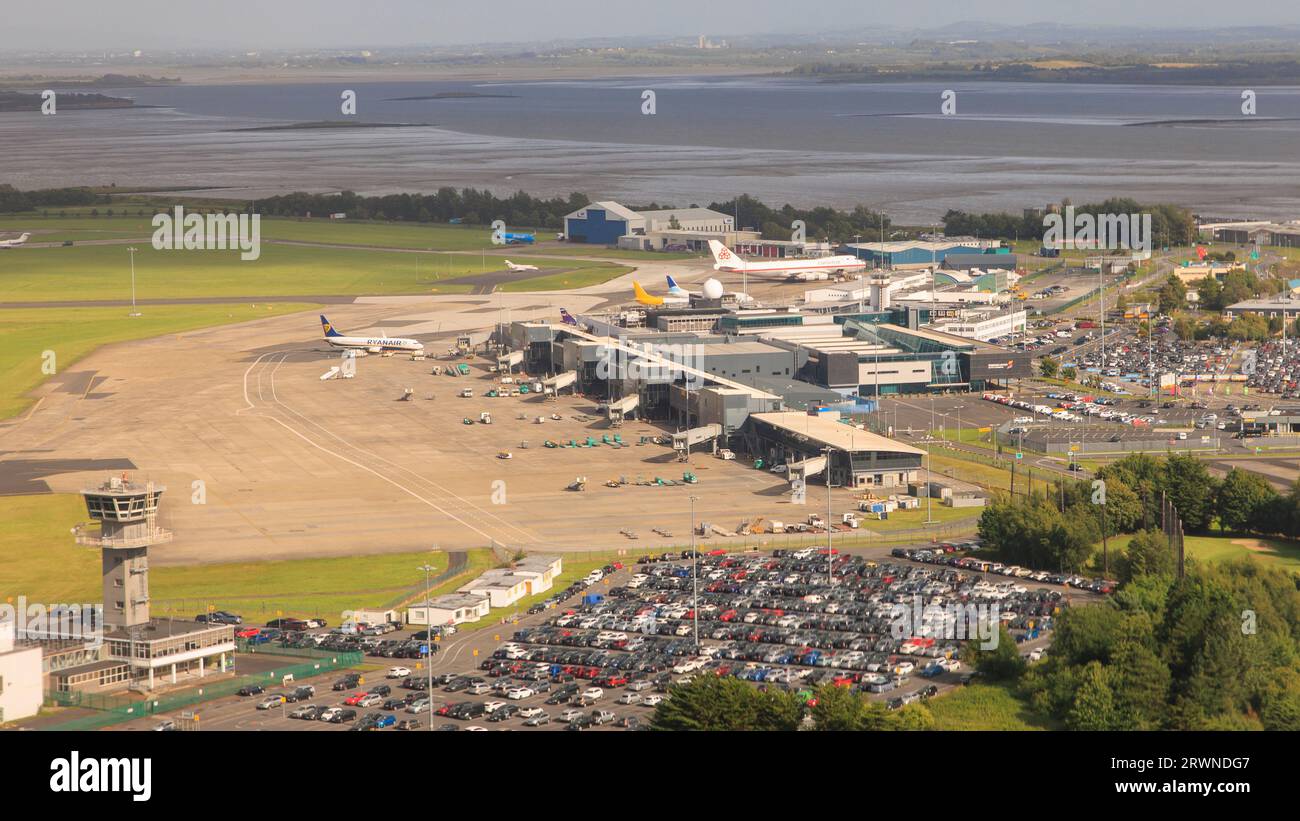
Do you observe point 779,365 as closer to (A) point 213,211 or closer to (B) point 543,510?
(B) point 543,510

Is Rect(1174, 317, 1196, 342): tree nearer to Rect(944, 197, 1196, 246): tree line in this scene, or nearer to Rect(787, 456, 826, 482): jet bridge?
Rect(944, 197, 1196, 246): tree line

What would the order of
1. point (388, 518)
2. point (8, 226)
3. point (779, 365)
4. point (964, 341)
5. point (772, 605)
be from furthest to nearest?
1. point (8, 226)
2. point (964, 341)
3. point (779, 365)
4. point (388, 518)
5. point (772, 605)

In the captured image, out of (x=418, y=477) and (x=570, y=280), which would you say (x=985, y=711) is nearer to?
(x=418, y=477)

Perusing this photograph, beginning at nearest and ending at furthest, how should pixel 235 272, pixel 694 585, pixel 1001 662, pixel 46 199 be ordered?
pixel 1001 662 < pixel 694 585 < pixel 235 272 < pixel 46 199

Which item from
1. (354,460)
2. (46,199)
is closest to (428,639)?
(354,460)

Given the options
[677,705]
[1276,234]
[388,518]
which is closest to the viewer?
[677,705]
